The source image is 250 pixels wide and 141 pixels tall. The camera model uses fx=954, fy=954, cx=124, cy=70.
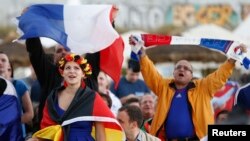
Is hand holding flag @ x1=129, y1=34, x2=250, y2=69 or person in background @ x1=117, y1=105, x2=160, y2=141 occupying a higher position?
hand holding flag @ x1=129, y1=34, x2=250, y2=69

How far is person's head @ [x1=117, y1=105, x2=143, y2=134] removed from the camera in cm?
959

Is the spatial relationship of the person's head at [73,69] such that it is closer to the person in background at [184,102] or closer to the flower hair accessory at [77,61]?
the flower hair accessory at [77,61]

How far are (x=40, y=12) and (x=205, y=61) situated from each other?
12150 millimetres

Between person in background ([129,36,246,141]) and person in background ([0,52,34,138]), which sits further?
person in background ([129,36,246,141])

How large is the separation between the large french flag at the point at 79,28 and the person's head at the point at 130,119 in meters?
0.78

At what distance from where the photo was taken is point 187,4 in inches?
1515

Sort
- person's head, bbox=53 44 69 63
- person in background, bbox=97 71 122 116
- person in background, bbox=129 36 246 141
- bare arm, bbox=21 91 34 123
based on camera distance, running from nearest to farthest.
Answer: person's head, bbox=53 44 69 63 → bare arm, bbox=21 91 34 123 → person in background, bbox=129 36 246 141 → person in background, bbox=97 71 122 116

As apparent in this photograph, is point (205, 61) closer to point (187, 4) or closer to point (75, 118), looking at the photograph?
point (75, 118)

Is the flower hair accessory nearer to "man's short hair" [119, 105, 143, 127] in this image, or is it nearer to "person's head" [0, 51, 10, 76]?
"man's short hair" [119, 105, 143, 127]

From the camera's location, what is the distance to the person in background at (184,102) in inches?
403

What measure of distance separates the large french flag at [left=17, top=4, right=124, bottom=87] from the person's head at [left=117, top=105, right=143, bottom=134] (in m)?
0.78

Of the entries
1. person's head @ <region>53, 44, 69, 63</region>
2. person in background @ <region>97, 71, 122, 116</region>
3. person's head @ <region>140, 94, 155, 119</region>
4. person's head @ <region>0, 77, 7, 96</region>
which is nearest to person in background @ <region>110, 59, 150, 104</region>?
person in background @ <region>97, 71, 122, 116</region>

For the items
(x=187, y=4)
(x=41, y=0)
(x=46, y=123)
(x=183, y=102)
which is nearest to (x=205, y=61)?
(x=41, y=0)

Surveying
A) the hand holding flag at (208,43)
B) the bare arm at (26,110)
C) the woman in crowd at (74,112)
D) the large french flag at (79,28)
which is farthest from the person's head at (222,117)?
the woman in crowd at (74,112)
